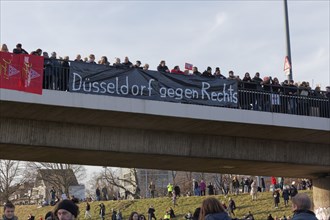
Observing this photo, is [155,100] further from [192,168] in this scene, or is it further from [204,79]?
[192,168]

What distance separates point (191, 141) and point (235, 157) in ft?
6.31

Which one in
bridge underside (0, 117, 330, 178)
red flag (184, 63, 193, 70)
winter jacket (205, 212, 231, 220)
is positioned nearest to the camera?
winter jacket (205, 212, 231, 220)

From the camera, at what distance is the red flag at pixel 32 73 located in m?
17.3

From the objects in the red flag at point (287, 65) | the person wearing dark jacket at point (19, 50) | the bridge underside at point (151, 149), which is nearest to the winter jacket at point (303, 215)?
the person wearing dark jacket at point (19, 50)

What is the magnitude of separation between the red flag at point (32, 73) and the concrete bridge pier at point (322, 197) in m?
14.6

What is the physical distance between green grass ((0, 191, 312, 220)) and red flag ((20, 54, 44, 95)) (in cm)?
2537

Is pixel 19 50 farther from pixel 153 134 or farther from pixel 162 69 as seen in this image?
pixel 153 134

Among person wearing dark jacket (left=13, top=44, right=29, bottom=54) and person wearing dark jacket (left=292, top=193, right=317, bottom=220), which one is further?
person wearing dark jacket (left=13, top=44, right=29, bottom=54)

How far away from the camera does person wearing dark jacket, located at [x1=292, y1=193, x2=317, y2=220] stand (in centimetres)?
673

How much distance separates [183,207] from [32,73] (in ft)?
98.2

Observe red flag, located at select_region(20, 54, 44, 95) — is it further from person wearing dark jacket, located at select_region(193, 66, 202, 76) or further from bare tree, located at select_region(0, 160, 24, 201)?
bare tree, located at select_region(0, 160, 24, 201)

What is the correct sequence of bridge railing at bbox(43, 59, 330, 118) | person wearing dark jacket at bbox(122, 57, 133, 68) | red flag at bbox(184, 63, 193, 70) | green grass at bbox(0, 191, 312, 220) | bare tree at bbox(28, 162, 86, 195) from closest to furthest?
person wearing dark jacket at bbox(122, 57, 133, 68)
bridge railing at bbox(43, 59, 330, 118)
red flag at bbox(184, 63, 193, 70)
green grass at bbox(0, 191, 312, 220)
bare tree at bbox(28, 162, 86, 195)

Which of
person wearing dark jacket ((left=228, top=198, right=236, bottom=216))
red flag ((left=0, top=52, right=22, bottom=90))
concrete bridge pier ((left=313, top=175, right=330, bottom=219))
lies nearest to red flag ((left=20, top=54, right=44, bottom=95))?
red flag ((left=0, top=52, right=22, bottom=90))

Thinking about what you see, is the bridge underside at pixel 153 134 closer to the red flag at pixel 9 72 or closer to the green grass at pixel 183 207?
the red flag at pixel 9 72
